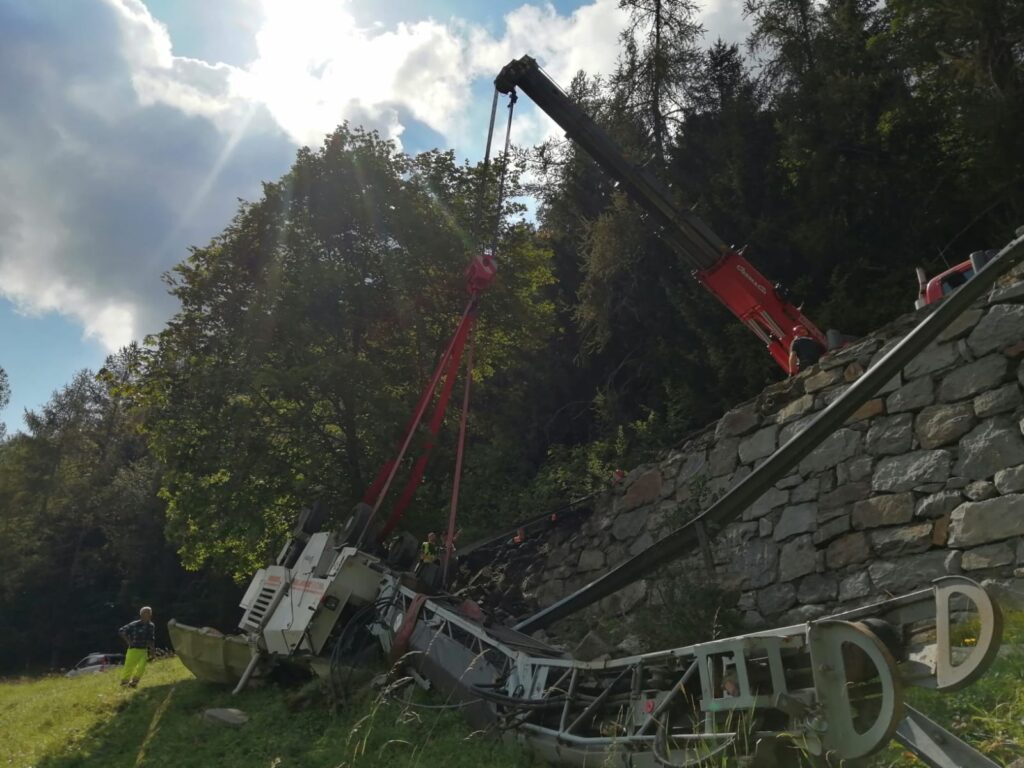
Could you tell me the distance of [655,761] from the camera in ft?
11.2

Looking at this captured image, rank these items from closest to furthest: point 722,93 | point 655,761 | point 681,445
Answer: point 655,761 → point 681,445 → point 722,93

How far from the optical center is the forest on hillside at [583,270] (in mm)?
12180

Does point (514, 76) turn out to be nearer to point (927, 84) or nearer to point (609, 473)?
point (609, 473)

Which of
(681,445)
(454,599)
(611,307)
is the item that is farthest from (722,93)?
(454,599)

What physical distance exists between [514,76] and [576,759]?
8.92 metres

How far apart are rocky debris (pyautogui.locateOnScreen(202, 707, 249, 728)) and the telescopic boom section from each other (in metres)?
7.46

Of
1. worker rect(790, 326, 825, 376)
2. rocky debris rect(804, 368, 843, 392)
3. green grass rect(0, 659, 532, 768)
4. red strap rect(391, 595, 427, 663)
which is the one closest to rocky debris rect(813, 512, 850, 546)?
rocky debris rect(804, 368, 843, 392)

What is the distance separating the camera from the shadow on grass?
4652 millimetres

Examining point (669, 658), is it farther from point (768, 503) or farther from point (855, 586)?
point (768, 503)

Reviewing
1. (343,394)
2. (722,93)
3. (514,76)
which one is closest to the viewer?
(514,76)

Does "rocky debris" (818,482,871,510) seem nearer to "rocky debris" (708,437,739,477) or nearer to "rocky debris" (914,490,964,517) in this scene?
"rocky debris" (914,490,964,517)

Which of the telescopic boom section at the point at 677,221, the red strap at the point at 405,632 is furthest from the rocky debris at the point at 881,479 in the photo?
the telescopic boom section at the point at 677,221

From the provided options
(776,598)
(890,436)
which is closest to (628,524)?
(776,598)

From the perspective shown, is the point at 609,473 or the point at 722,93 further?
the point at 722,93
